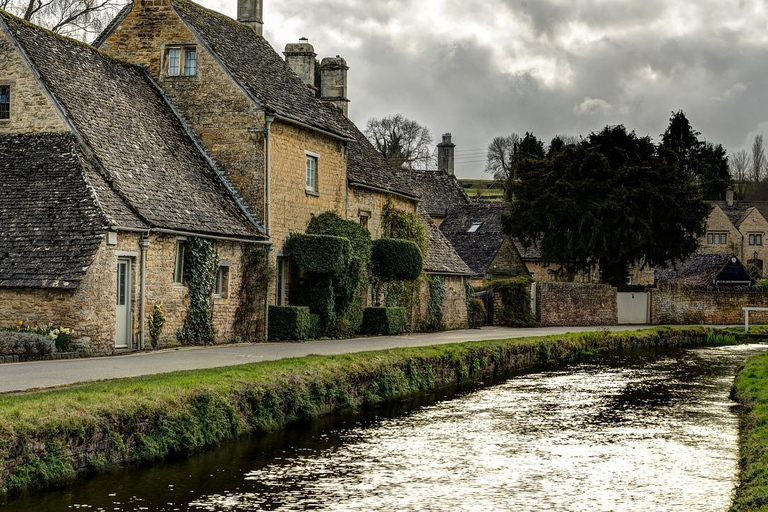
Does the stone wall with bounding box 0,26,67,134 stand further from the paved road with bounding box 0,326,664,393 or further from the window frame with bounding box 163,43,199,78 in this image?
the paved road with bounding box 0,326,664,393

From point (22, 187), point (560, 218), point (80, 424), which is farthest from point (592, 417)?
point (560, 218)

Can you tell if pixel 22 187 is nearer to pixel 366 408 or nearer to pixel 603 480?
pixel 366 408

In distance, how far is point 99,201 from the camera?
871 inches

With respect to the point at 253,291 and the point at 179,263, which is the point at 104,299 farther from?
the point at 253,291

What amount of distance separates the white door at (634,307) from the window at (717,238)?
170 ft

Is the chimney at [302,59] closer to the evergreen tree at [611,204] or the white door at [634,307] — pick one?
the evergreen tree at [611,204]

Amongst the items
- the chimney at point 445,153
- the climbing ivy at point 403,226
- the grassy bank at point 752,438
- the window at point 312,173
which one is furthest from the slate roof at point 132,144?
the chimney at point 445,153

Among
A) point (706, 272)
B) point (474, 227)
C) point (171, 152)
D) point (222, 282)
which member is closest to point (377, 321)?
point (222, 282)

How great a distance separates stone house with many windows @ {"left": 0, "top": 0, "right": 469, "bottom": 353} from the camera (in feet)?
73.8

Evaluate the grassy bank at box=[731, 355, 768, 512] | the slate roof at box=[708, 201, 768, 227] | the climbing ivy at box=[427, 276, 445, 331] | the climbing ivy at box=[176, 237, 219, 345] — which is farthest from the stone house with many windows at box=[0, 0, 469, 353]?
the slate roof at box=[708, 201, 768, 227]

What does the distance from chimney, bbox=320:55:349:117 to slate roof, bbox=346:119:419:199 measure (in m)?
1.57

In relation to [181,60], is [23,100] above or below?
below

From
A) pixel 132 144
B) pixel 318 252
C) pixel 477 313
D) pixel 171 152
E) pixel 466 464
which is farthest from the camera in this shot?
pixel 477 313

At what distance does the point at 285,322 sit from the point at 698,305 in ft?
96.7
